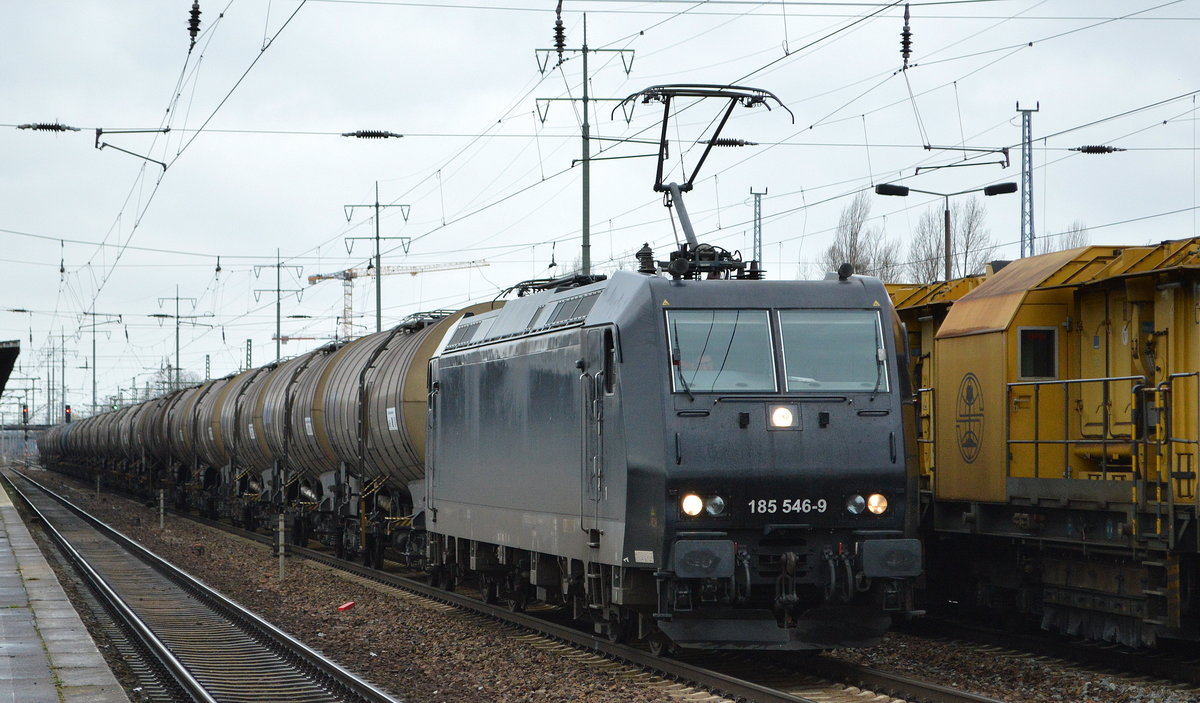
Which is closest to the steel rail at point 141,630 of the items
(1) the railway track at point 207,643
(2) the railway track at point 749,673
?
(1) the railway track at point 207,643

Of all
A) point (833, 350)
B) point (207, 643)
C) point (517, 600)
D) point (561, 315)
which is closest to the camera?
point (833, 350)

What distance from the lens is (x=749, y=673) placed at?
1292 cm

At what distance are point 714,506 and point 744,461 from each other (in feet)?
1.61

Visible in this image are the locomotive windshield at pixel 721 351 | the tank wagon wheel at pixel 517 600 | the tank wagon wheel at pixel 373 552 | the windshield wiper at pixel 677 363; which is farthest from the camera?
the tank wagon wheel at pixel 373 552

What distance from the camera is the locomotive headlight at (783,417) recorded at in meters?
12.4

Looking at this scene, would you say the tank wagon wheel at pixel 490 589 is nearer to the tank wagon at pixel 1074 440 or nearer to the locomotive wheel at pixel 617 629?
the locomotive wheel at pixel 617 629

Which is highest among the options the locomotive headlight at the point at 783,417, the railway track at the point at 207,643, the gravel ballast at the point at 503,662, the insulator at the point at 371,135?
the insulator at the point at 371,135

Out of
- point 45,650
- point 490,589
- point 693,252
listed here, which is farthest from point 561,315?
point 45,650

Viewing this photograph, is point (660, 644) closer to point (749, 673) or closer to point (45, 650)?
point (749, 673)

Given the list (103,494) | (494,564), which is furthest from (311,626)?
(103,494)

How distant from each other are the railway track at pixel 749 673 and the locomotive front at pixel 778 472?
384 millimetres

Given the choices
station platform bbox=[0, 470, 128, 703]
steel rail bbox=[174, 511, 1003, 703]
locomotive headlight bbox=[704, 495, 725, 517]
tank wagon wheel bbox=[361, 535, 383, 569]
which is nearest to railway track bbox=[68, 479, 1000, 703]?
steel rail bbox=[174, 511, 1003, 703]

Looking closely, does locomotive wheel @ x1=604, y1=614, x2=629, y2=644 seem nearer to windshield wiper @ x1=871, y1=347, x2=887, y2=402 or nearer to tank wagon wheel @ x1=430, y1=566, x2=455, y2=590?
windshield wiper @ x1=871, y1=347, x2=887, y2=402

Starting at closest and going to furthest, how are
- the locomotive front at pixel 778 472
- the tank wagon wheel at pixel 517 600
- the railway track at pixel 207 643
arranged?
the locomotive front at pixel 778 472
the railway track at pixel 207 643
the tank wagon wheel at pixel 517 600
